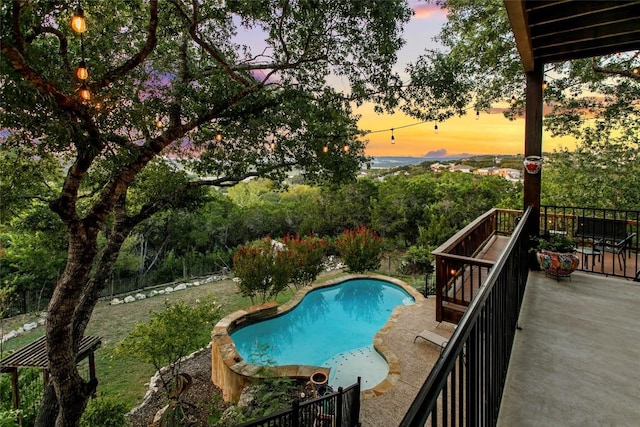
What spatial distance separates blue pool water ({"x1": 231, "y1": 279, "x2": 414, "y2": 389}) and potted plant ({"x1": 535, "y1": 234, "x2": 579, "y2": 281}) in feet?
9.64

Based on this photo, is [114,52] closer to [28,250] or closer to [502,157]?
[28,250]

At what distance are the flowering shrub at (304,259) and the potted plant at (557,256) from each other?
5.88m

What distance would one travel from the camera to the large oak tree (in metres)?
3.77

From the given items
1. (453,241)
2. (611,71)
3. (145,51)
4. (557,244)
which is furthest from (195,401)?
(611,71)

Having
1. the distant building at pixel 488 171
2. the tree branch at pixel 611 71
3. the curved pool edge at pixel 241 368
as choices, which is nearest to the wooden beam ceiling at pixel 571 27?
the curved pool edge at pixel 241 368

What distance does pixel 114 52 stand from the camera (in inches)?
199

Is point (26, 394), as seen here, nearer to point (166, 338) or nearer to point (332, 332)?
point (166, 338)

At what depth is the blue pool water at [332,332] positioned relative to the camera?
6.17 metres

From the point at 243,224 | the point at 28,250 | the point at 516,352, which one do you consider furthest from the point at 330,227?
the point at 516,352

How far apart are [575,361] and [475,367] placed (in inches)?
61.9

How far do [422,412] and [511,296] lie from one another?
6.30 feet

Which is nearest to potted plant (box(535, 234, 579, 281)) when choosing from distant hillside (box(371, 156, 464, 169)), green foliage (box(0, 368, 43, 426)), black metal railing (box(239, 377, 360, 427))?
black metal railing (box(239, 377, 360, 427))

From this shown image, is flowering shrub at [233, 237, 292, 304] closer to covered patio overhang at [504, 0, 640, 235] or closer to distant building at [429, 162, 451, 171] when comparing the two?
covered patio overhang at [504, 0, 640, 235]

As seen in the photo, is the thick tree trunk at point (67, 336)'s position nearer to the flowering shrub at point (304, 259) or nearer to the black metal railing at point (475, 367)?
the flowering shrub at point (304, 259)
